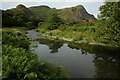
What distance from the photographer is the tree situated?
16.7 metres

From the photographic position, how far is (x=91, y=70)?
1007 cm

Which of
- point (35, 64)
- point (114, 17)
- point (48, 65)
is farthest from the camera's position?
point (114, 17)

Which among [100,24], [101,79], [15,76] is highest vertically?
[100,24]

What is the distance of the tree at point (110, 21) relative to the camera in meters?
16.7

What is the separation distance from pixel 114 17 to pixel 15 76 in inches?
606

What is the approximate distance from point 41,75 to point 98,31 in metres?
14.9

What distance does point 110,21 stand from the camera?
17.4 m

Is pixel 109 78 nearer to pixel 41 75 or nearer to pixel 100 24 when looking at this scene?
pixel 41 75

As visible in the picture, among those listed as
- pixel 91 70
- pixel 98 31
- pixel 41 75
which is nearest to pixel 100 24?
pixel 98 31

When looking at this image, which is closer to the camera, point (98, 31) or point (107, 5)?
point (107, 5)

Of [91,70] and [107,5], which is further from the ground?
[107,5]

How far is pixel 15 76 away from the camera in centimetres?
627

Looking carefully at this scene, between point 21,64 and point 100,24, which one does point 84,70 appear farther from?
point 100,24

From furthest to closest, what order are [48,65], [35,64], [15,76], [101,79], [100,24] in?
1. [100,24]
2. [101,79]
3. [48,65]
4. [35,64]
5. [15,76]
